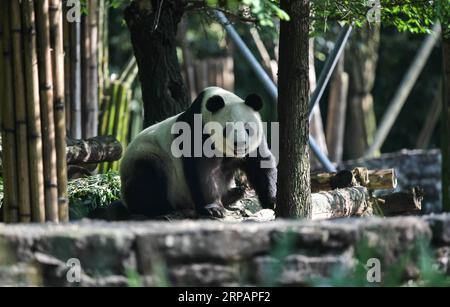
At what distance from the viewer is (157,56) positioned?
875 centimetres

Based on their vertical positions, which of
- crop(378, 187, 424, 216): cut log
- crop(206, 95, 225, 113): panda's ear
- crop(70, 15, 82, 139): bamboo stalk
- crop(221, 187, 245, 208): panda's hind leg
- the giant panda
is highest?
crop(70, 15, 82, 139): bamboo stalk

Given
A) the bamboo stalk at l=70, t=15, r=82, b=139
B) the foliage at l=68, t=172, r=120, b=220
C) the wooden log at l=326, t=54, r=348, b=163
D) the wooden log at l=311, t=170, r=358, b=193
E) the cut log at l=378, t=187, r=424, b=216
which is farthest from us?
the wooden log at l=326, t=54, r=348, b=163

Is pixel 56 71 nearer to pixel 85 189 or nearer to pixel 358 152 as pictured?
pixel 85 189

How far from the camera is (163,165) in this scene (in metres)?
7.58

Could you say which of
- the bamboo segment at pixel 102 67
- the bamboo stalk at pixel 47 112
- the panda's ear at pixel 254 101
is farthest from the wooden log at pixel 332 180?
the bamboo segment at pixel 102 67

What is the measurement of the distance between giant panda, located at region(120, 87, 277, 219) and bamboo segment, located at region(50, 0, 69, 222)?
1763 mm

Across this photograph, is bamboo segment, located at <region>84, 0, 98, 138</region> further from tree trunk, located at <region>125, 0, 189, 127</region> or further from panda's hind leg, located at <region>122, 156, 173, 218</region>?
panda's hind leg, located at <region>122, 156, 173, 218</region>

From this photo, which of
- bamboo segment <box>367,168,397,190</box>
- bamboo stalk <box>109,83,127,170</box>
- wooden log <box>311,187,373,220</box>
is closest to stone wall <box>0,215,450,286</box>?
wooden log <box>311,187,373,220</box>

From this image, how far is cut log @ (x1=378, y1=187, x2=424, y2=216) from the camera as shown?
8.59m

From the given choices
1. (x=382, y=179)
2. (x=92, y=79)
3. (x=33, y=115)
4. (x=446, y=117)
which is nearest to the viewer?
(x=33, y=115)

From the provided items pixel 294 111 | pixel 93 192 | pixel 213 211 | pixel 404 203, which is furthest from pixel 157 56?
pixel 404 203

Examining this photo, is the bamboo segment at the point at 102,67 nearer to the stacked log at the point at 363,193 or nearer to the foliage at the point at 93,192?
the foliage at the point at 93,192

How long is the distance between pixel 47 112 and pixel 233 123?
79.6 inches

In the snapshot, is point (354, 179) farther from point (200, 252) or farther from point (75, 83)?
point (200, 252)
